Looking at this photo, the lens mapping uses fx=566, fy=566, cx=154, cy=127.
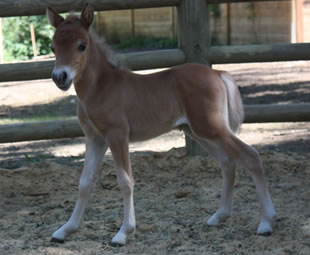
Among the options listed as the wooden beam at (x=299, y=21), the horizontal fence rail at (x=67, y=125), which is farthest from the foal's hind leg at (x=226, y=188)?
the wooden beam at (x=299, y=21)

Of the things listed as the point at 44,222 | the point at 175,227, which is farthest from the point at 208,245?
the point at 44,222

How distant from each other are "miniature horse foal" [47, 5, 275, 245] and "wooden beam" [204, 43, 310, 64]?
153cm

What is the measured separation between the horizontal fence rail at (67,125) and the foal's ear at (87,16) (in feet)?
6.54

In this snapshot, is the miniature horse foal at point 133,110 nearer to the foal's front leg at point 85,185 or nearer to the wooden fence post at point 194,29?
the foal's front leg at point 85,185

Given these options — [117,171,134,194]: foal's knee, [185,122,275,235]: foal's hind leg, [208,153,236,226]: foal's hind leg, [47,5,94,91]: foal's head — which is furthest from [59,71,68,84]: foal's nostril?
[208,153,236,226]: foal's hind leg

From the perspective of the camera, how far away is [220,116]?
4.38 meters

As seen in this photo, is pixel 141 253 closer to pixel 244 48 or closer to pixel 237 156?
pixel 237 156

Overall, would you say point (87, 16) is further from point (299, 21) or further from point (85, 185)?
point (299, 21)

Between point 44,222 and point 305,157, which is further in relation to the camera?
point 305,157

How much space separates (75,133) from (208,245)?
2545 mm

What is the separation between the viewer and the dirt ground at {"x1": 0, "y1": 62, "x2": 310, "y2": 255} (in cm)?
413

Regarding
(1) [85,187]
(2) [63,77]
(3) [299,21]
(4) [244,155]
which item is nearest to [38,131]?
(1) [85,187]

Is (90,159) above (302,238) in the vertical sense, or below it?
above

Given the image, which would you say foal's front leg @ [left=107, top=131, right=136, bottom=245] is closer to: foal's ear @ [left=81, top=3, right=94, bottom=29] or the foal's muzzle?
the foal's muzzle
